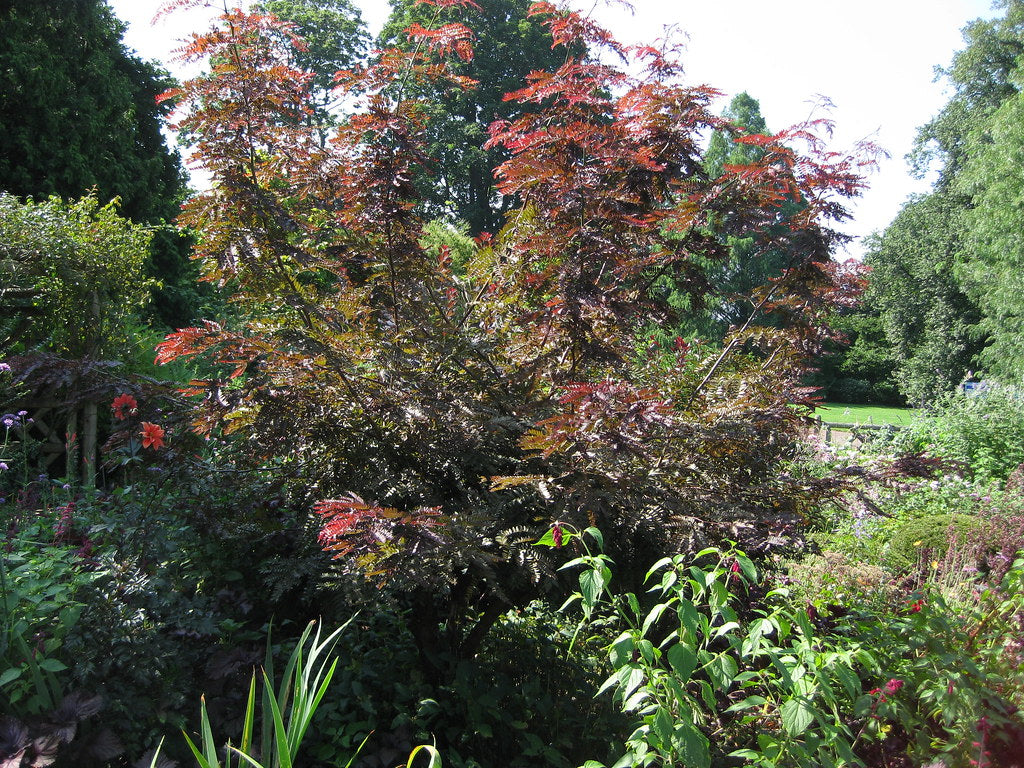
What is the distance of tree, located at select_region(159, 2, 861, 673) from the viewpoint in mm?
2275

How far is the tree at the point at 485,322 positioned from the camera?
228 centimetres

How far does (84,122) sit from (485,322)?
9.95 m

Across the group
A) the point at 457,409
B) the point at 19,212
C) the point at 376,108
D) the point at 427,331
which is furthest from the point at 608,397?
the point at 19,212

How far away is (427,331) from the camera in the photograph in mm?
2490

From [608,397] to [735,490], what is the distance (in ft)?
2.64

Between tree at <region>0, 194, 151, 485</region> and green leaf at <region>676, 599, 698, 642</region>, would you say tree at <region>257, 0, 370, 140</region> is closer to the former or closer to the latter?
tree at <region>0, 194, 151, 485</region>

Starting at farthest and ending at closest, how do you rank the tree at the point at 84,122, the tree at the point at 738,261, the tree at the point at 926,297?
the tree at the point at 926,297 → the tree at the point at 738,261 → the tree at the point at 84,122

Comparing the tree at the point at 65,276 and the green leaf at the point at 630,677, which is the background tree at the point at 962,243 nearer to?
the tree at the point at 65,276

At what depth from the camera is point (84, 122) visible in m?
9.88

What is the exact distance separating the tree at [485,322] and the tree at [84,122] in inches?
293

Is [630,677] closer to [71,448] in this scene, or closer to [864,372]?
[71,448]

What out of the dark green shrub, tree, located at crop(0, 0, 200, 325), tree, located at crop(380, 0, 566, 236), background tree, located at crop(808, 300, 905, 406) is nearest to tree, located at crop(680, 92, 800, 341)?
background tree, located at crop(808, 300, 905, 406)

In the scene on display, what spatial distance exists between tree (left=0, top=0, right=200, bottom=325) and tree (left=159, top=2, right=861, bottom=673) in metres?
7.44

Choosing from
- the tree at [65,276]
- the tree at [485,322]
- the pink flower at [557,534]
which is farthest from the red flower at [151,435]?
the tree at [65,276]
